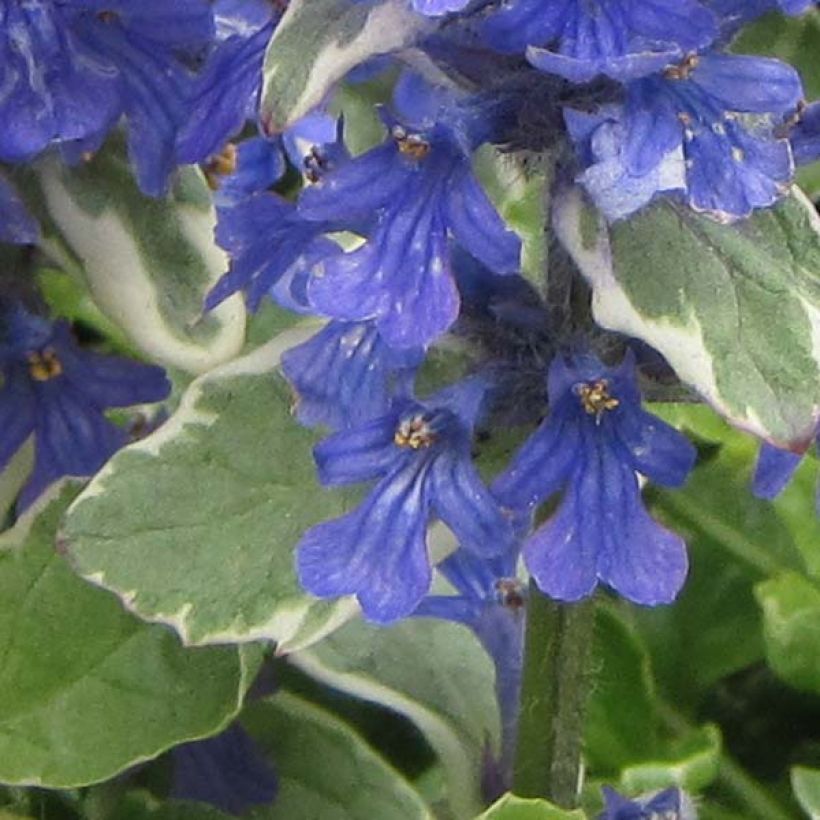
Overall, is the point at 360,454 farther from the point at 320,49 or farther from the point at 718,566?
the point at 718,566

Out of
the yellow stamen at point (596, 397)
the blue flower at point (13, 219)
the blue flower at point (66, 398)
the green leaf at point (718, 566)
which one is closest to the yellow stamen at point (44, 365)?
the blue flower at point (66, 398)

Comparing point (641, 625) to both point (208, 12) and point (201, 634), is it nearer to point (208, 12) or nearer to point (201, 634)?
point (201, 634)

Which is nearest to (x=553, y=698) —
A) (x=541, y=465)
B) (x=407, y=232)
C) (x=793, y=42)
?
(x=541, y=465)

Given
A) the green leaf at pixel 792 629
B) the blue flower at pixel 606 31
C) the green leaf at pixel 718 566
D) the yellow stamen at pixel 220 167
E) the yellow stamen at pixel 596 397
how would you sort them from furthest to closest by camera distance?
the green leaf at pixel 718 566, the green leaf at pixel 792 629, the yellow stamen at pixel 220 167, the yellow stamen at pixel 596 397, the blue flower at pixel 606 31

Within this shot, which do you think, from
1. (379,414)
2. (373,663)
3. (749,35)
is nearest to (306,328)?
(379,414)

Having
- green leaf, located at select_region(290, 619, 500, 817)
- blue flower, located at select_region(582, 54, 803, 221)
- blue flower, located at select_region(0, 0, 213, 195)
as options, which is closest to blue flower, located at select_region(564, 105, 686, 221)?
blue flower, located at select_region(582, 54, 803, 221)

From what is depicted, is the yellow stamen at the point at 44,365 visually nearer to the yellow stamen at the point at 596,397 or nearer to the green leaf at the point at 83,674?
the green leaf at the point at 83,674
